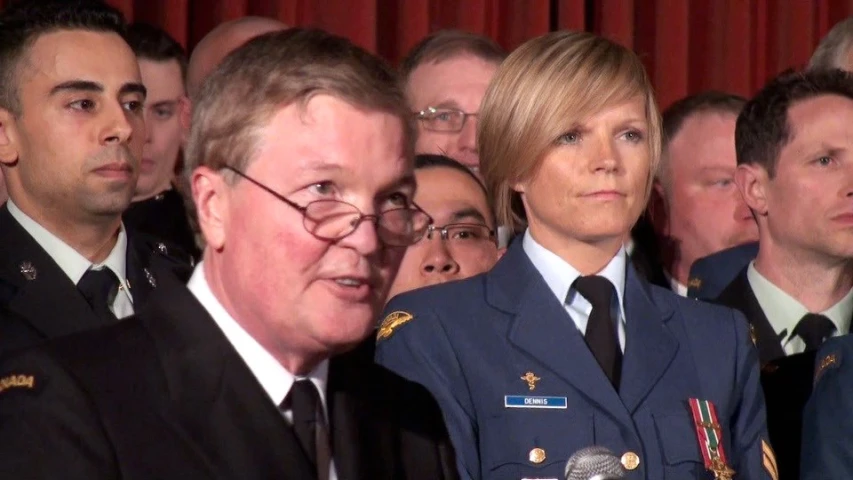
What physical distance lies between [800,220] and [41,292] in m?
1.66

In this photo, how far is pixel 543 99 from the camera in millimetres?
2580

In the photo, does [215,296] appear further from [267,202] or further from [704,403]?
[704,403]

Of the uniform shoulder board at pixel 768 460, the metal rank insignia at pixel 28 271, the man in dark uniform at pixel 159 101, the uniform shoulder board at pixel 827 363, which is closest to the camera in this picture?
the uniform shoulder board at pixel 768 460

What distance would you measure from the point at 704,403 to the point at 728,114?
202 cm

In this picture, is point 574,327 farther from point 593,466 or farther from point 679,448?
point 593,466

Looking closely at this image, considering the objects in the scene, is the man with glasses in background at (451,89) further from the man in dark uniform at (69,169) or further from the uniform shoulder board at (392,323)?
the uniform shoulder board at (392,323)

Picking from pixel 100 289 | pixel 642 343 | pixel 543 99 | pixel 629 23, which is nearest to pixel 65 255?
pixel 100 289

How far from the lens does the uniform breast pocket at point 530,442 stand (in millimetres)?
2377

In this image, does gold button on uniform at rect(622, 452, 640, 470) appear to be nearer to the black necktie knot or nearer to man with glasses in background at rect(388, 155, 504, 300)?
the black necktie knot

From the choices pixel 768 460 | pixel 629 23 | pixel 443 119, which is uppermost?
pixel 629 23

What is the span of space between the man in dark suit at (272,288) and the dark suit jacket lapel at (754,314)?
1581 millimetres

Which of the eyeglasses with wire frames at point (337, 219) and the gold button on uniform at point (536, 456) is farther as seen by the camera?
the gold button on uniform at point (536, 456)

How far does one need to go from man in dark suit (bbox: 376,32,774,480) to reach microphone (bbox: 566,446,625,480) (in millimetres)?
607

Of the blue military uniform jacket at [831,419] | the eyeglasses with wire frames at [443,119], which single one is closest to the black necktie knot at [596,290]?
the blue military uniform jacket at [831,419]
